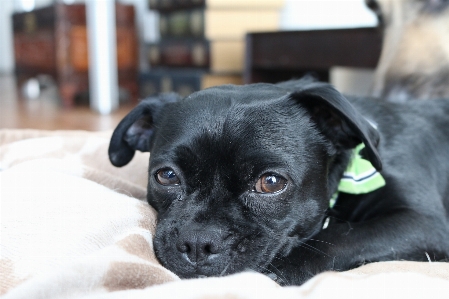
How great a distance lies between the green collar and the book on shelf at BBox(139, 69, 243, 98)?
3553 mm

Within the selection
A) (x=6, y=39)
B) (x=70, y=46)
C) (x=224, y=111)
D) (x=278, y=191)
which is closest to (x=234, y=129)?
(x=224, y=111)

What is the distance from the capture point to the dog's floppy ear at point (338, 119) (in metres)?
1.12

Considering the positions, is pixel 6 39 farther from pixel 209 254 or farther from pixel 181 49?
pixel 209 254

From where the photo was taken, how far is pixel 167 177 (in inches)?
47.8

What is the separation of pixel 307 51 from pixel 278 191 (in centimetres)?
294

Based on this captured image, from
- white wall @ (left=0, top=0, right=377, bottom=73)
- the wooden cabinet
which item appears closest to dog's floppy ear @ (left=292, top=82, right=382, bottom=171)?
white wall @ (left=0, top=0, right=377, bottom=73)

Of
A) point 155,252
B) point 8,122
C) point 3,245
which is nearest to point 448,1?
point 155,252

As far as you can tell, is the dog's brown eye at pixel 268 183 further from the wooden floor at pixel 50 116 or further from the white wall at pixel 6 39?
the white wall at pixel 6 39

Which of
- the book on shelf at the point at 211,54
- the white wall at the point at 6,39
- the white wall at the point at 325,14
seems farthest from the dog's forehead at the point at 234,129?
the white wall at the point at 6,39

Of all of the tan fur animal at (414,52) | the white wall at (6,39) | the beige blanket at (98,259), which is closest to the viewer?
the beige blanket at (98,259)

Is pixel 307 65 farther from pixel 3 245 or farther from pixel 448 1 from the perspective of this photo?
pixel 3 245

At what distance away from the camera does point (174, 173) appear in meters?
1.20

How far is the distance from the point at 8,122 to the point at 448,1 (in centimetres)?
355

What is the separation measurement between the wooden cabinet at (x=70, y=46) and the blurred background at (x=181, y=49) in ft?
0.04
